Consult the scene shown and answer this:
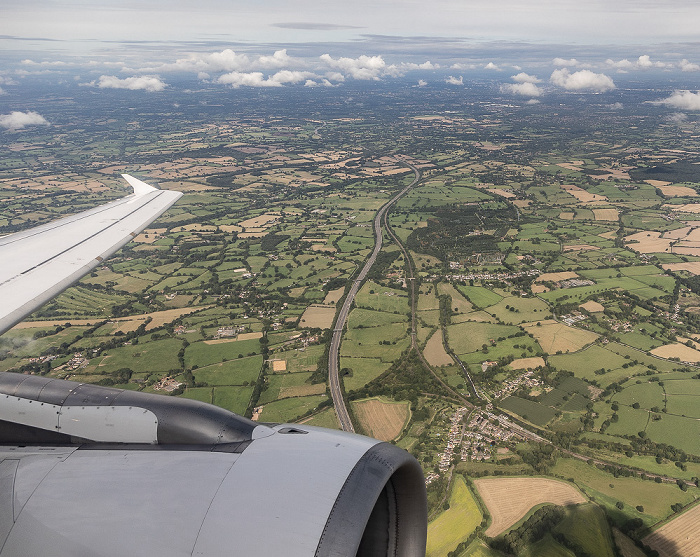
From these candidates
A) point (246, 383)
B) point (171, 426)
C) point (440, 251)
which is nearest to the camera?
point (171, 426)

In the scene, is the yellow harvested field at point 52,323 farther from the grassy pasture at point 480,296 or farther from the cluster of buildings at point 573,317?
the cluster of buildings at point 573,317

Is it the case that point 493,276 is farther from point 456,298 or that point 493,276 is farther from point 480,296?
point 456,298

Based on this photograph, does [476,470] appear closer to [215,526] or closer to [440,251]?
[215,526]

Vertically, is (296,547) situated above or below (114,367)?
above

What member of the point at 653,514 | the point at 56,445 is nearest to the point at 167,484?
the point at 56,445

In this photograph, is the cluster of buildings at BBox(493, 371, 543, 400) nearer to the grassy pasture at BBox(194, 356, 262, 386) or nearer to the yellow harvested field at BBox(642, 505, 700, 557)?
the yellow harvested field at BBox(642, 505, 700, 557)

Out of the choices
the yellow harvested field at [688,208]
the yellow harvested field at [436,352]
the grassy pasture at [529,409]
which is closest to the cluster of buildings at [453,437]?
the grassy pasture at [529,409]
